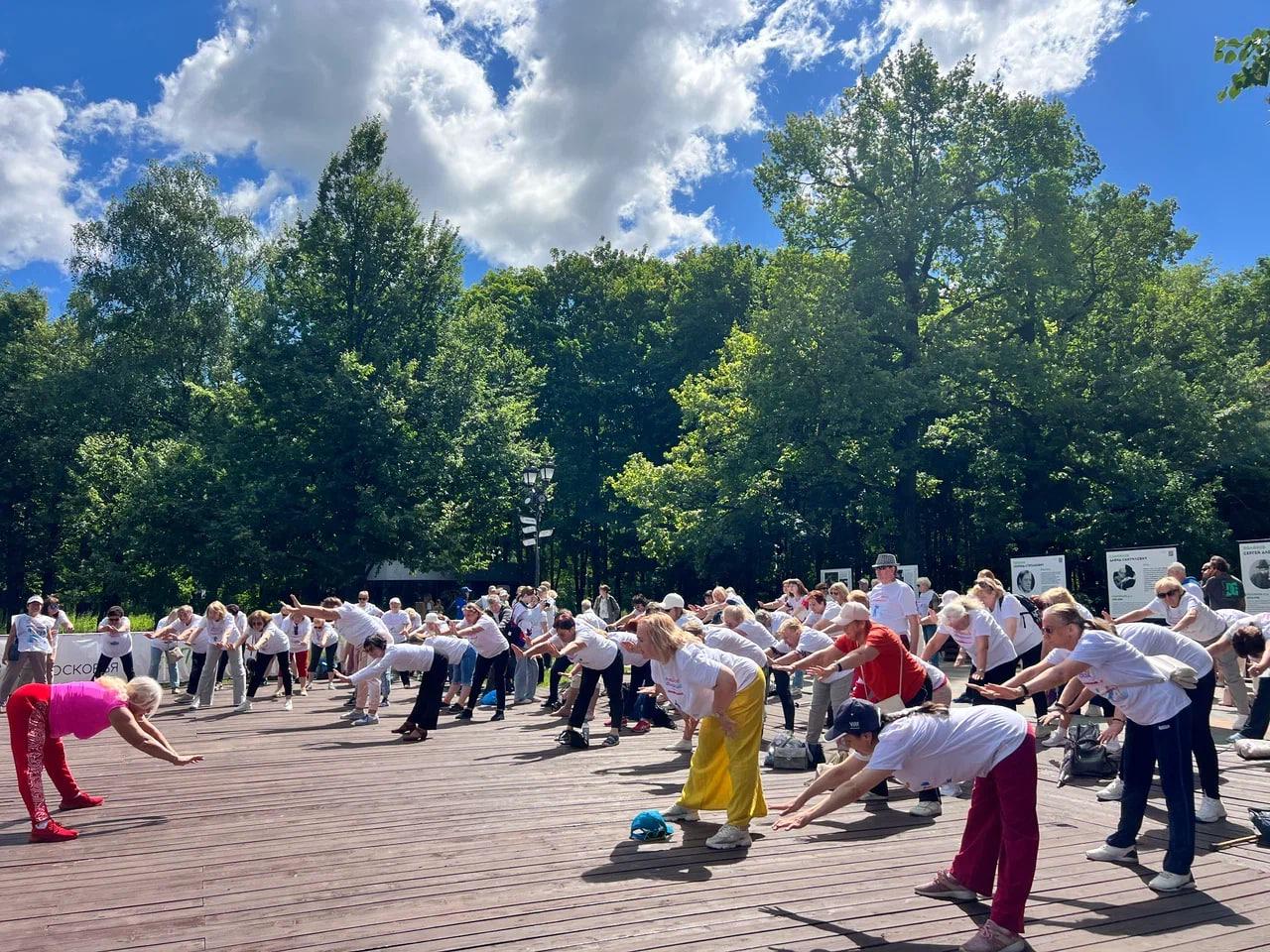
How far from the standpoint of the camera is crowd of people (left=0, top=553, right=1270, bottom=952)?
16.8ft

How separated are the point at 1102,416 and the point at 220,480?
27477 mm

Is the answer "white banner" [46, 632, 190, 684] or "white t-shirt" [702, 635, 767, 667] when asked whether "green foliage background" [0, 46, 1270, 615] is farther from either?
"white t-shirt" [702, 635, 767, 667]

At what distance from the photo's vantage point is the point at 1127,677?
5.79 metres

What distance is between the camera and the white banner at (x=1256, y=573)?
15.1 metres

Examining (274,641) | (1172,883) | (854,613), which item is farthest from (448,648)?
(1172,883)

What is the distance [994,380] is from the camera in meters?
29.2

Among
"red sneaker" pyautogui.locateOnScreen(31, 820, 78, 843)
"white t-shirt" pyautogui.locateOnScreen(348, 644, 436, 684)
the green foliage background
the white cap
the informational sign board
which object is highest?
the green foliage background

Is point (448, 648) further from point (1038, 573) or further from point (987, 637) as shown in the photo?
point (1038, 573)

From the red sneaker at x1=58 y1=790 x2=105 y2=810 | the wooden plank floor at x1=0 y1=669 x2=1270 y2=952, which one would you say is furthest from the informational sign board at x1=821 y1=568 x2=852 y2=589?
the red sneaker at x1=58 y1=790 x2=105 y2=810

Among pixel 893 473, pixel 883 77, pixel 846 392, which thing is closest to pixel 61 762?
pixel 846 392

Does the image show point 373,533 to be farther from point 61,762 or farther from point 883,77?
point 61,762

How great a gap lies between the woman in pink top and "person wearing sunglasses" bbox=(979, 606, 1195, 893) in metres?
6.32

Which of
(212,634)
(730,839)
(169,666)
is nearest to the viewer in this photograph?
(730,839)

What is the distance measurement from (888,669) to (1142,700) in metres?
2.45
